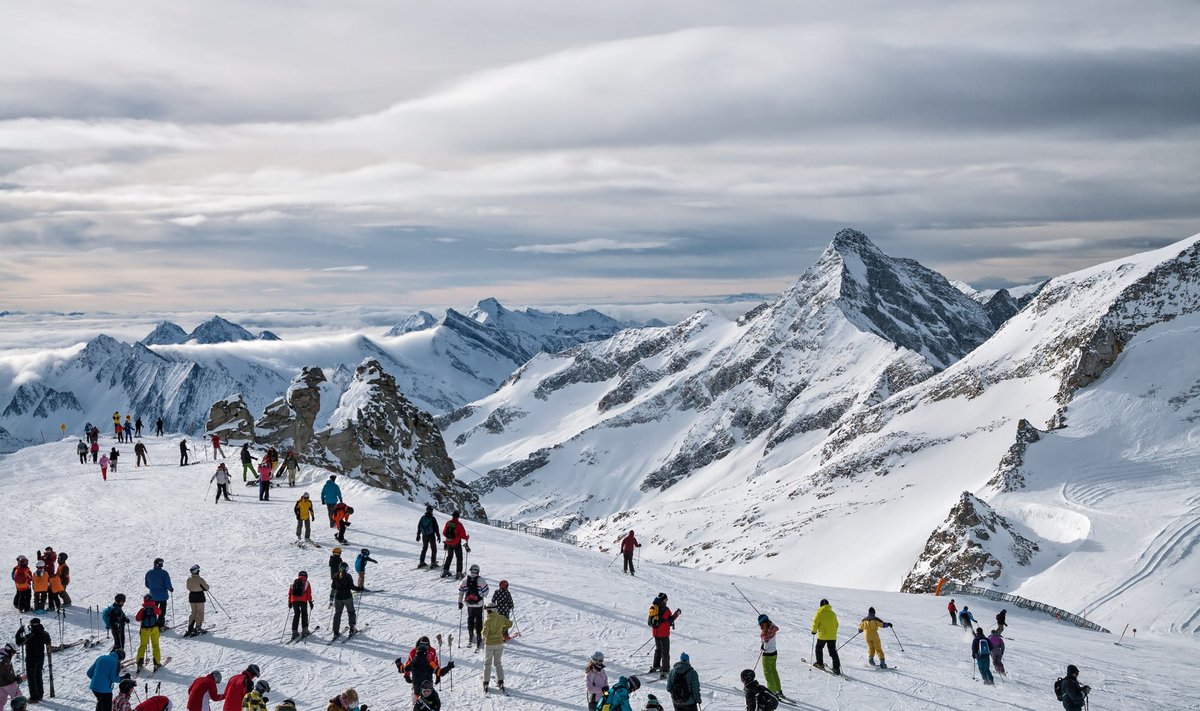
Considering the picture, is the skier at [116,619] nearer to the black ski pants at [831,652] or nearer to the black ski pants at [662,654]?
the black ski pants at [662,654]

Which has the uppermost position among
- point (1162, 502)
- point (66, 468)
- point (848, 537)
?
point (66, 468)

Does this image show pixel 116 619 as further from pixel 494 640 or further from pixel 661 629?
pixel 661 629

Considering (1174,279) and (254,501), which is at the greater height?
(1174,279)

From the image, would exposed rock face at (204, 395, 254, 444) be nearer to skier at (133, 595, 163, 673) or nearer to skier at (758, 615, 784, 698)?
skier at (133, 595, 163, 673)

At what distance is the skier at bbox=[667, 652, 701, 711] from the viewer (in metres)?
16.8

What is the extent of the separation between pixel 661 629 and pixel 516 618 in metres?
6.51

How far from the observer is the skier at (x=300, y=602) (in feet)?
75.5

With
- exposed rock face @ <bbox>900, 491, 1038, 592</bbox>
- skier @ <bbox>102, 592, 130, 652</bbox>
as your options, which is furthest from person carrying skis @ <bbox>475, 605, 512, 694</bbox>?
exposed rock face @ <bbox>900, 491, 1038, 592</bbox>

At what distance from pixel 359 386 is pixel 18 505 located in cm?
4555

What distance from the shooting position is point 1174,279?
137750mm

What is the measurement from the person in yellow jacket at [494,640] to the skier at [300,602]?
636 cm

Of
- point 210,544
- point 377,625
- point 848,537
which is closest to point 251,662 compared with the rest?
point 377,625

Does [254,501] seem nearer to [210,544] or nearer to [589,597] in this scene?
[210,544]

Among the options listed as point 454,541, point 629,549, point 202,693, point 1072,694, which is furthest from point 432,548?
point 1072,694
